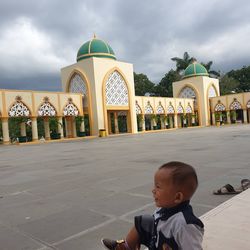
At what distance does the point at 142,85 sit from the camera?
6125cm

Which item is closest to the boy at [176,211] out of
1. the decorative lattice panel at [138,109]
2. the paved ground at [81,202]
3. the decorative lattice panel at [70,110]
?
the paved ground at [81,202]

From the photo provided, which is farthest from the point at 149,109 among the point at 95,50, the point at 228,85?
the point at 228,85

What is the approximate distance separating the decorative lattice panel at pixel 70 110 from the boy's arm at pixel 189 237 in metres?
29.3

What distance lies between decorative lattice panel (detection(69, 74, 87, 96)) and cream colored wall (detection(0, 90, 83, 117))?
1.73m

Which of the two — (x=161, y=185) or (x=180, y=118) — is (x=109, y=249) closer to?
(x=161, y=185)

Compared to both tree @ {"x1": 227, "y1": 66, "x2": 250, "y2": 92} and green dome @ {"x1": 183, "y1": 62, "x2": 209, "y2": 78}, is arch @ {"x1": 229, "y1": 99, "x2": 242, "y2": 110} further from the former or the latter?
tree @ {"x1": 227, "y1": 66, "x2": 250, "y2": 92}

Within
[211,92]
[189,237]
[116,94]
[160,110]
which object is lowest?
[189,237]

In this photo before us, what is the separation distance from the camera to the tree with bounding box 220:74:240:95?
63250 millimetres

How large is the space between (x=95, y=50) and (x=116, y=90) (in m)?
4.89

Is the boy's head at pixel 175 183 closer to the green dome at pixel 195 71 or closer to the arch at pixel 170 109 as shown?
the arch at pixel 170 109

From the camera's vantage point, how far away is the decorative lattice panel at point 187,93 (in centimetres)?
5126

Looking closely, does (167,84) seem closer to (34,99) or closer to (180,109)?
(180,109)

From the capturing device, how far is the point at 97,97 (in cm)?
3247

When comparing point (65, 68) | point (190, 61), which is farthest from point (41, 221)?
point (190, 61)
